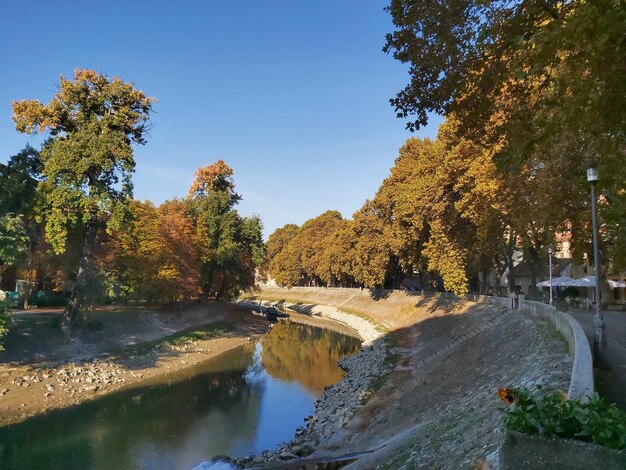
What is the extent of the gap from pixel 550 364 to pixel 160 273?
40864mm

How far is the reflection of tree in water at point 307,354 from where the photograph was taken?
120 ft

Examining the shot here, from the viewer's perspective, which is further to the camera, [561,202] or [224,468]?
[561,202]

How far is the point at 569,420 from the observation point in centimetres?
463

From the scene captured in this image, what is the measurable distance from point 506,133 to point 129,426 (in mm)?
22798

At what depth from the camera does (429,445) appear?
435 inches

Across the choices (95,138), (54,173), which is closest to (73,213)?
(54,173)

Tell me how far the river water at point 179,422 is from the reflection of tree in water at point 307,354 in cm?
23

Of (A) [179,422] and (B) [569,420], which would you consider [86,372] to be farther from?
(B) [569,420]

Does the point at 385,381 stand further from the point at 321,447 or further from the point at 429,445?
the point at 429,445

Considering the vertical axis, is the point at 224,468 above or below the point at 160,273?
below

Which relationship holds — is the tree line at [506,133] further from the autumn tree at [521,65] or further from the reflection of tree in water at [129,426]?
the reflection of tree in water at [129,426]

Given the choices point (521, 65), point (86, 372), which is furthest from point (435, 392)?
point (86, 372)

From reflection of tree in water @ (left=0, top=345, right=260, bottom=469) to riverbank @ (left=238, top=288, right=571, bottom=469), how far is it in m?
5.19

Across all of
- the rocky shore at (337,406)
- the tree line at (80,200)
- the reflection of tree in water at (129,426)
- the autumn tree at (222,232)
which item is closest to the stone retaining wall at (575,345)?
the rocky shore at (337,406)
